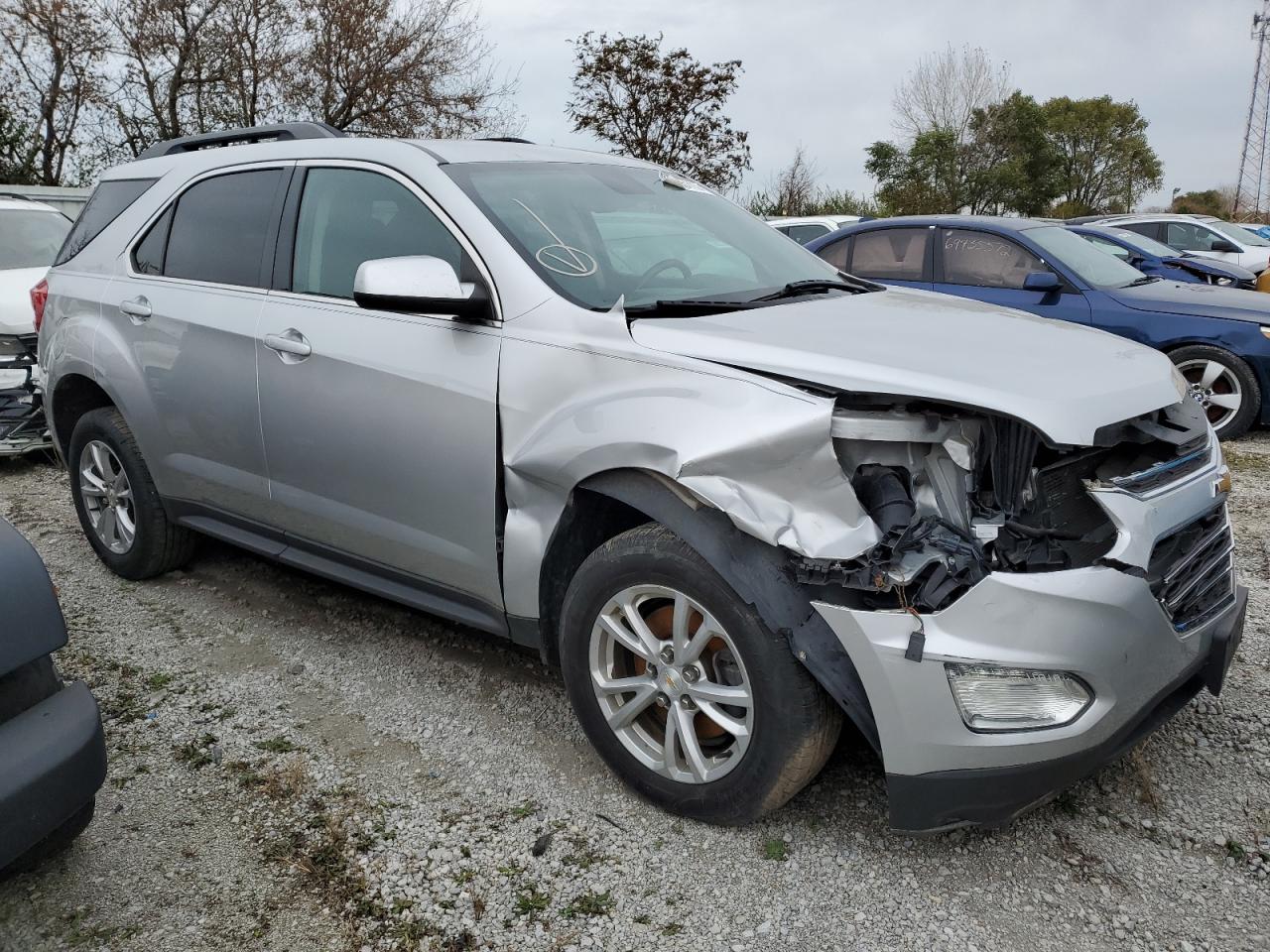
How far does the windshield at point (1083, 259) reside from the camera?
7.37m

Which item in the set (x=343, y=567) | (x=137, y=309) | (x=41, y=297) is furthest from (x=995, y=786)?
(x=41, y=297)

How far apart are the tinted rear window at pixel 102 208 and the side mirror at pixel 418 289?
2.02m

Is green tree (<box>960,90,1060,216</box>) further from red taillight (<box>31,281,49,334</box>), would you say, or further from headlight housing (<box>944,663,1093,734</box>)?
headlight housing (<box>944,663,1093,734</box>)

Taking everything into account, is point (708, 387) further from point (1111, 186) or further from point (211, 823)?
point (1111, 186)

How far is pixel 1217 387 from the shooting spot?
7078 millimetres

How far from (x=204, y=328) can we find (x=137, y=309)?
1.74 feet

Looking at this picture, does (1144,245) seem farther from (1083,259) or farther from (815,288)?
(815,288)

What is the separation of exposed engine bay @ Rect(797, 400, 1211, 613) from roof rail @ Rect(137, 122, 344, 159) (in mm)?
2532

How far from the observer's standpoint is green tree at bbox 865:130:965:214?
28.5 metres

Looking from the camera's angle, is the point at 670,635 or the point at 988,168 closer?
the point at 670,635

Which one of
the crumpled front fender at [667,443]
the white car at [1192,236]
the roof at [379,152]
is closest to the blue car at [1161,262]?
the white car at [1192,236]

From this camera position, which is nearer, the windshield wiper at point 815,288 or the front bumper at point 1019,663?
the front bumper at point 1019,663

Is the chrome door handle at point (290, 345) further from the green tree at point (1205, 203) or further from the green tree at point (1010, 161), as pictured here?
the green tree at point (1205, 203)

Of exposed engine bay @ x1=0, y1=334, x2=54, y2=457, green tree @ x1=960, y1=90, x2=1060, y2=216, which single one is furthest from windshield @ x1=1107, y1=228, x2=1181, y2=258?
green tree @ x1=960, y1=90, x2=1060, y2=216
